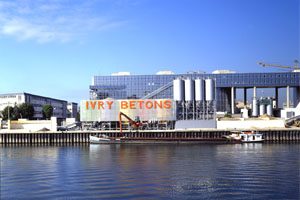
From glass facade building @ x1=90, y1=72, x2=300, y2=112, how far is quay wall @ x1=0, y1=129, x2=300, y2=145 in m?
56.1

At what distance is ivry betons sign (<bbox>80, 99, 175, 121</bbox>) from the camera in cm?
11050

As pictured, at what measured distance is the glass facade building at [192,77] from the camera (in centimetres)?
15412

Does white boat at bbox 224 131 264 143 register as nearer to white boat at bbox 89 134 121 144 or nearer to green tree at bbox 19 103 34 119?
white boat at bbox 89 134 121 144

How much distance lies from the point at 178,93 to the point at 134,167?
234 feet

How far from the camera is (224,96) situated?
160 meters

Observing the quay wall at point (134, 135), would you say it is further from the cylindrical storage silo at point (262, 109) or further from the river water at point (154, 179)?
the cylindrical storage silo at point (262, 109)

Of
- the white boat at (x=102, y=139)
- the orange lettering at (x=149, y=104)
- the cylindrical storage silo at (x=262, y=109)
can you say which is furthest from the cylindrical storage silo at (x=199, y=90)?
the cylindrical storage silo at (x=262, y=109)

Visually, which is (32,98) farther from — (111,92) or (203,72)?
(203,72)

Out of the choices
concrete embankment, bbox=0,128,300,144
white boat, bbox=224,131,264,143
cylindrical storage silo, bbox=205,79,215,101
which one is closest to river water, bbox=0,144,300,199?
white boat, bbox=224,131,264,143

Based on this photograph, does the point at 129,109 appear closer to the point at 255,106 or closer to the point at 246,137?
the point at 246,137

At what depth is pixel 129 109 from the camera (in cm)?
11094

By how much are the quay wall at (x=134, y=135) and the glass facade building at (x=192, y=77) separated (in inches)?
2210

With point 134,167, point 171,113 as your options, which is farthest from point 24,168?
point 171,113

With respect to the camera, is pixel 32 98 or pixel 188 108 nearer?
pixel 188 108
